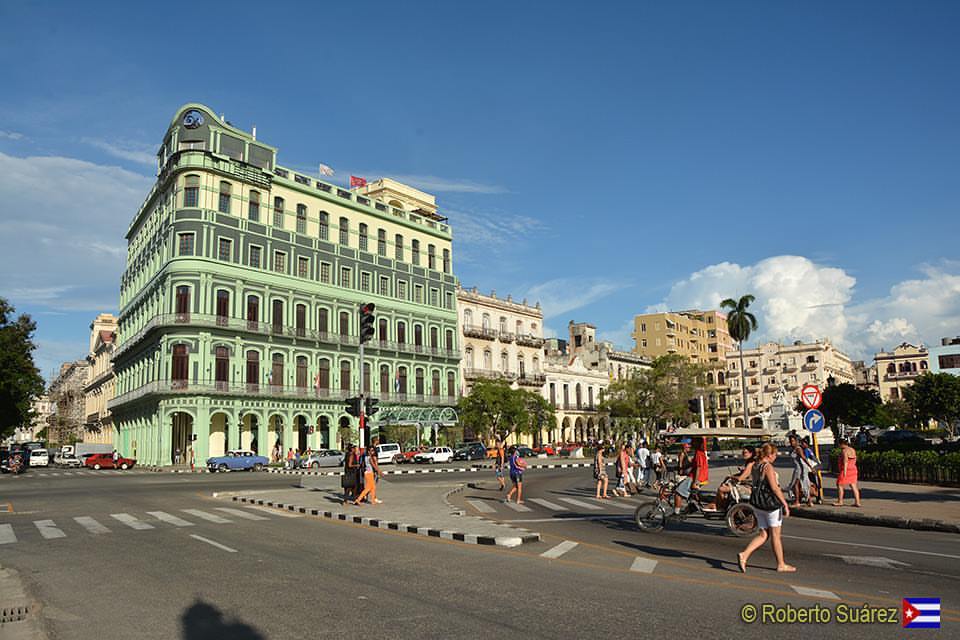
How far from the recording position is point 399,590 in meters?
8.22

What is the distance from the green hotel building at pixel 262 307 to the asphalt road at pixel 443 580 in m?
36.7

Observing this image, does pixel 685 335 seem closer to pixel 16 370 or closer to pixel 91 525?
pixel 16 370

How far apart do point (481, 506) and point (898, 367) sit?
11213 cm

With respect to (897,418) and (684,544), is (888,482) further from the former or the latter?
(897,418)

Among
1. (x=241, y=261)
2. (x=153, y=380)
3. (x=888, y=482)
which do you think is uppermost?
(x=241, y=261)

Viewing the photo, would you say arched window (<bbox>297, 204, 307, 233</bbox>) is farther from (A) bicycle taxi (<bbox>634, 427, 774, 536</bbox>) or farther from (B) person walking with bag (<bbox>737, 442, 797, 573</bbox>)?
(B) person walking with bag (<bbox>737, 442, 797, 573</bbox>)

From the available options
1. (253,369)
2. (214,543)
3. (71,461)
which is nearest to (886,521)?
(214,543)

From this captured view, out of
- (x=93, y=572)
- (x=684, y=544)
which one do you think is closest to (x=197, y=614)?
(x=93, y=572)

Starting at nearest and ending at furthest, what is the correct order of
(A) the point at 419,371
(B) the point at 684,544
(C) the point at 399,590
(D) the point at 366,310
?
(C) the point at 399,590 < (B) the point at 684,544 < (D) the point at 366,310 < (A) the point at 419,371

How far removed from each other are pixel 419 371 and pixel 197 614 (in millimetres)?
57282

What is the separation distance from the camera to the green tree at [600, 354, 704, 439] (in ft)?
203

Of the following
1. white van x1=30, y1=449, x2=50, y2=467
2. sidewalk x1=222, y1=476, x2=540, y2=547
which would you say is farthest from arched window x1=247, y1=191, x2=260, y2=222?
sidewalk x1=222, y1=476, x2=540, y2=547

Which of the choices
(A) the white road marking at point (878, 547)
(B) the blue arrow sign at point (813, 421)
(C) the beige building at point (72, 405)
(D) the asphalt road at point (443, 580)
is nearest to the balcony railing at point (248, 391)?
(D) the asphalt road at point (443, 580)

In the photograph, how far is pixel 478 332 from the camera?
229ft
